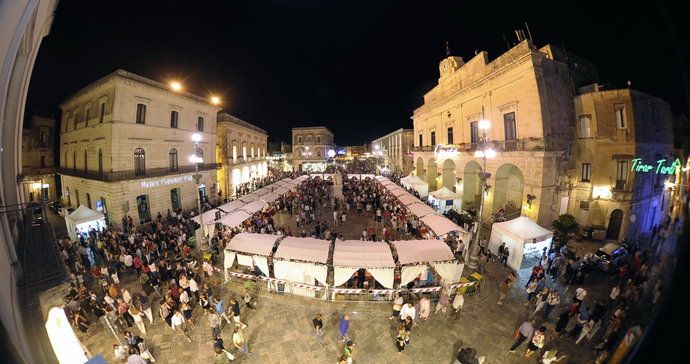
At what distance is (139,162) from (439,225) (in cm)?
2397

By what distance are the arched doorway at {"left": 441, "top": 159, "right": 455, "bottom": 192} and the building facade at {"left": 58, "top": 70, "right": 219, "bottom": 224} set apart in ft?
79.4

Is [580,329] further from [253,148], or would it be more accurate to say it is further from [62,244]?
[253,148]

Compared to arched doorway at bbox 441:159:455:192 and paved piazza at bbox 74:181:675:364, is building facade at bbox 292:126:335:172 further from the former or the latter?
paved piazza at bbox 74:181:675:364

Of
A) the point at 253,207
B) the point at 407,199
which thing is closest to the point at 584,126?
the point at 407,199

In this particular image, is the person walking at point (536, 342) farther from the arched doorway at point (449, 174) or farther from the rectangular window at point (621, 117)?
the arched doorway at point (449, 174)

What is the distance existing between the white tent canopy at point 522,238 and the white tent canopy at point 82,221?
24461mm

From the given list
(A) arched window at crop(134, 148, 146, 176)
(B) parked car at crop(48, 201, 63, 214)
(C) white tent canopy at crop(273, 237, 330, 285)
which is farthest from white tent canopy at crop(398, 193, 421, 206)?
(B) parked car at crop(48, 201, 63, 214)

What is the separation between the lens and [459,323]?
854 centimetres

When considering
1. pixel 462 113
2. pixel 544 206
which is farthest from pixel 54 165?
pixel 544 206

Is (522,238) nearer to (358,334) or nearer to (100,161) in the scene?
(358,334)

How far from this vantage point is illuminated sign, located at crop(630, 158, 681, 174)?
1647mm

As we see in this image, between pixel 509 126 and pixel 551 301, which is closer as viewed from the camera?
pixel 551 301

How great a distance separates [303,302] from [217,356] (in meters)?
3.79

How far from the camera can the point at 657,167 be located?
6.89ft
